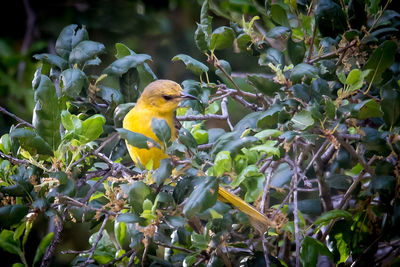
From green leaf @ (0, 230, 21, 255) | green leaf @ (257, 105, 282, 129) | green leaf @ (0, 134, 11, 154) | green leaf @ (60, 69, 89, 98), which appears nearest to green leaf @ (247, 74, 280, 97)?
green leaf @ (257, 105, 282, 129)

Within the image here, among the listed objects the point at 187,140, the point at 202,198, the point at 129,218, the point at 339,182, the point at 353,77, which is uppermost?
the point at 353,77

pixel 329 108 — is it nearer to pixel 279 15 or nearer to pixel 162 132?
pixel 162 132

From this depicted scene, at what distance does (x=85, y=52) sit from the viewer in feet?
7.90

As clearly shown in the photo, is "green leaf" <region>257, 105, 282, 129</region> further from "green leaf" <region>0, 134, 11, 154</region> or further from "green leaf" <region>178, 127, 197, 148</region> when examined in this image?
"green leaf" <region>0, 134, 11, 154</region>

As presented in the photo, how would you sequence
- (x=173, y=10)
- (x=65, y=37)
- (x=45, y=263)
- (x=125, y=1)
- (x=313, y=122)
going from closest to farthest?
(x=313, y=122)
(x=45, y=263)
(x=65, y=37)
(x=125, y=1)
(x=173, y=10)

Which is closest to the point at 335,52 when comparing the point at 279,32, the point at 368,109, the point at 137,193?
the point at 279,32

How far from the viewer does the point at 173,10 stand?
17.3ft

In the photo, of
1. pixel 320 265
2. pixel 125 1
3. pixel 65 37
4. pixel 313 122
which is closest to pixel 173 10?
pixel 125 1

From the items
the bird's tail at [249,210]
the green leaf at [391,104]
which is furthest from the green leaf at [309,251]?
the green leaf at [391,104]

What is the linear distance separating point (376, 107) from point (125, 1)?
11.1 ft

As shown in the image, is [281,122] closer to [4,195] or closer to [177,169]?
[177,169]

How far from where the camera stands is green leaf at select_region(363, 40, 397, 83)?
213 centimetres

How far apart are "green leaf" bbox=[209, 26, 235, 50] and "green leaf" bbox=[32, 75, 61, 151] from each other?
73 cm

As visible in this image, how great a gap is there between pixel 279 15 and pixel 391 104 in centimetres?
74
